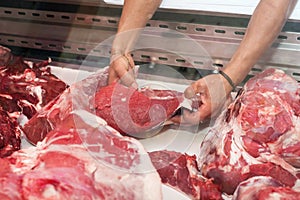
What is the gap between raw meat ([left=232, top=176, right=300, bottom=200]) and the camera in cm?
126

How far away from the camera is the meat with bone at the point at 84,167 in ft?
3.89

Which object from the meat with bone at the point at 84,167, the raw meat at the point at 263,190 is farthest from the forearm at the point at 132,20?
the raw meat at the point at 263,190

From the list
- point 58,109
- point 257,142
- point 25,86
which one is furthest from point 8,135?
point 257,142

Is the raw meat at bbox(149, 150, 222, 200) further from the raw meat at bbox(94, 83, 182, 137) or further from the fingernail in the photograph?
the fingernail

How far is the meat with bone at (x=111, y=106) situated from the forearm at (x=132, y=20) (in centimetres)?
12

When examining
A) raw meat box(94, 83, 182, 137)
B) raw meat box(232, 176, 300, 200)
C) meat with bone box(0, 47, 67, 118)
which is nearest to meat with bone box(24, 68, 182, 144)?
raw meat box(94, 83, 182, 137)

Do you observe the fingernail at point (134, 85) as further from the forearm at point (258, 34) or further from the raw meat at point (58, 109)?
the forearm at point (258, 34)

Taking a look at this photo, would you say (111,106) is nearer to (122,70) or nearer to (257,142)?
(122,70)

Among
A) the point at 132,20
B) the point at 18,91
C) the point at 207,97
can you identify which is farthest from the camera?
the point at 18,91

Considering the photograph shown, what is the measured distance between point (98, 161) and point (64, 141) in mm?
103

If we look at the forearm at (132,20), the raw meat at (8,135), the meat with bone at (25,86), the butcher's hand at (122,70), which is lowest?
the raw meat at (8,135)

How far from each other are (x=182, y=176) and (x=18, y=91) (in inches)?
26.7

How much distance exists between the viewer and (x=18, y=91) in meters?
1.77

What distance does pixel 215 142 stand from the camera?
4.91 feet
